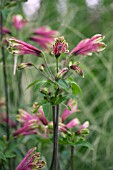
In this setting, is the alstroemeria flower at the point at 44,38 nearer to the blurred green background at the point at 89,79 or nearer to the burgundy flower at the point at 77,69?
the blurred green background at the point at 89,79

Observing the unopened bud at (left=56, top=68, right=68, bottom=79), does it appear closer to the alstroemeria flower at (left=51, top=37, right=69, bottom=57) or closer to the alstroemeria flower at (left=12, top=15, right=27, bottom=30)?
the alstroemeria flower at (left=51, top=37, right=69, bottom=57)

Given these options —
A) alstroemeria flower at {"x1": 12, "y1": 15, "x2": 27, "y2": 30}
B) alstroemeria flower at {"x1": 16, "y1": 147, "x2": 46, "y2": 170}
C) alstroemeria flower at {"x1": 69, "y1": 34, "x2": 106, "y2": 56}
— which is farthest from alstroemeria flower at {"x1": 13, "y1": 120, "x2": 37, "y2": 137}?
alstroemeria flower at {"x1": 12, "y1": 15, "x2": 27, "y2": 30}

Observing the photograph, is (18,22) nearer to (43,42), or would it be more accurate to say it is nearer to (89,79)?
(43,42)

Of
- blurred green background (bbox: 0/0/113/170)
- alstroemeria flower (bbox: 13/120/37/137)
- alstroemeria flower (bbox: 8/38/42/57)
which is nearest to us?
alstroemeria flower (bbox: 8/38/42/57)

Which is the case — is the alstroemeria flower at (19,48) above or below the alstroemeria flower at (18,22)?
below

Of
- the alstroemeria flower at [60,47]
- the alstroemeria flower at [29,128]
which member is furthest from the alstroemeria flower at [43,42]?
the alstroemeria flower at [60,47]

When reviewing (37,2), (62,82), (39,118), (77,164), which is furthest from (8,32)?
(37,2)
